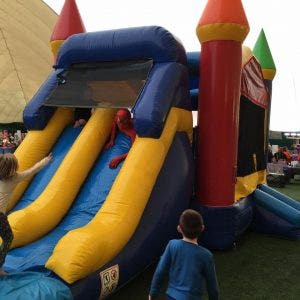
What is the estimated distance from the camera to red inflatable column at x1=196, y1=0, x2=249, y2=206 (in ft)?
13.6

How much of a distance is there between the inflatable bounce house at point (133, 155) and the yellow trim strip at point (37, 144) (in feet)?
0.04

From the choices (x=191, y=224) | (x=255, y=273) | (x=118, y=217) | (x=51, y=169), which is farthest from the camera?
(x=51, y=169)

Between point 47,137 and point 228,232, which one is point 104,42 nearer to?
point 47,137

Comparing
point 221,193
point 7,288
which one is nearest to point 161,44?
point 221,193

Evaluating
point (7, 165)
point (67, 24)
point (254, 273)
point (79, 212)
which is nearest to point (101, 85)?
point (79, 212)

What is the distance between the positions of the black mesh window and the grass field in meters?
1.70

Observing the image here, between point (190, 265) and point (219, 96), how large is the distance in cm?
243

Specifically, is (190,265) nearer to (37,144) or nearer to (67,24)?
(37,144)

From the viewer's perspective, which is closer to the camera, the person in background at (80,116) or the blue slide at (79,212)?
the blue slide at (79,212)

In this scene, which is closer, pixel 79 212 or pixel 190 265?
pixel 190 265

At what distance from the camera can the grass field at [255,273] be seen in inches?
132

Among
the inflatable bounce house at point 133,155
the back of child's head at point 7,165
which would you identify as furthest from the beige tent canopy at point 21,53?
the back of child's head at point 7,165

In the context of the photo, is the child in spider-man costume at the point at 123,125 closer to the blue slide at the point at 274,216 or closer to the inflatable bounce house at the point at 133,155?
the inflatable bounce house at the point at 133,155

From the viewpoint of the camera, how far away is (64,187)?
144 inches
